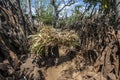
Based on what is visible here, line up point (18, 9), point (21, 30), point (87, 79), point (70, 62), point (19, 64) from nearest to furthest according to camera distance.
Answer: point (87, 79) < point (19, 64) < point (70, 62) < point (21, 30) < point (18, 9)

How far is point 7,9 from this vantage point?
20.4 feet

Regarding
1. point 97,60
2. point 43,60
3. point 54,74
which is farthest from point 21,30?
point 97,60

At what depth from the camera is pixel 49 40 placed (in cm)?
529

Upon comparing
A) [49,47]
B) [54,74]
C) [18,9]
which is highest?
[18,9]

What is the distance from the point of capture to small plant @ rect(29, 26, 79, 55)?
5.25m

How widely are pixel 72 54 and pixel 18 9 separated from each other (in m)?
1.95

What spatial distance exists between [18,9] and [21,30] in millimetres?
921

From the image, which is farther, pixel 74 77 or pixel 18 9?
pixel 18 9

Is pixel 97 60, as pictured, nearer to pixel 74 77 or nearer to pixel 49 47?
pixel 74 77

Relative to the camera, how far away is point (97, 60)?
191 inches

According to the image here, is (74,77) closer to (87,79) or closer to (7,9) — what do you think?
(87,79)

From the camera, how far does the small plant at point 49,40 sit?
525 cm

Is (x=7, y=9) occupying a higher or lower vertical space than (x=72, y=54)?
higher

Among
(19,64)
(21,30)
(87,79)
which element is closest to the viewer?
(87,79)
